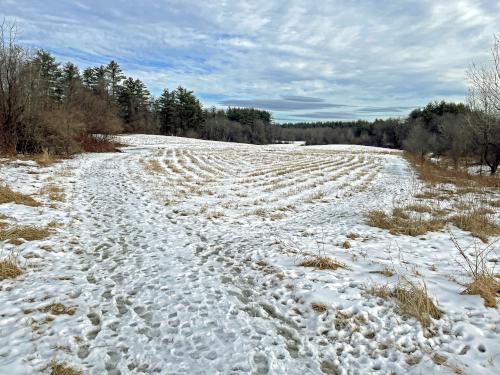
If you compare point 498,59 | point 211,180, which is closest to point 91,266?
point 211,180

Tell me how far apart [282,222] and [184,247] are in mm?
3622

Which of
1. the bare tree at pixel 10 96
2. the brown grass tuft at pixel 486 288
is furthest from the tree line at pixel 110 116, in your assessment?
the brown grass tuft at pixel 486 288

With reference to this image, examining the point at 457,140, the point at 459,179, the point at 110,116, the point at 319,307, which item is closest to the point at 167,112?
the point at 110,116

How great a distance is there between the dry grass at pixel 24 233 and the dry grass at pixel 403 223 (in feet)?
28.7

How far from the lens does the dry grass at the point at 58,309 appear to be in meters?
4.49

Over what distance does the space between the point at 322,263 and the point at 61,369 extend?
4.61 meters

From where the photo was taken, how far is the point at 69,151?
24297mm

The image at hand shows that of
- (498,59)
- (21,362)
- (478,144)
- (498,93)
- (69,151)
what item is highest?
(498,59)

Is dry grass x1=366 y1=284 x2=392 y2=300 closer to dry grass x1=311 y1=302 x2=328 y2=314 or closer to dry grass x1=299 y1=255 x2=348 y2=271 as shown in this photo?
dry grass x1=311 y1=302 x2=328 y2=314

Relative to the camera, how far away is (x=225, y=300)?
5.00 meters

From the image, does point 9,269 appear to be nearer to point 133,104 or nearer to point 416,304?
point 416,304

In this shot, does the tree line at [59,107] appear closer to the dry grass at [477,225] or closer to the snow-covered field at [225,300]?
the snow-covered field at [225,300]

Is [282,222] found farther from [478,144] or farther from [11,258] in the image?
[478,144]

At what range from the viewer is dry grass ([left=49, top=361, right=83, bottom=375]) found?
11.0 ft
